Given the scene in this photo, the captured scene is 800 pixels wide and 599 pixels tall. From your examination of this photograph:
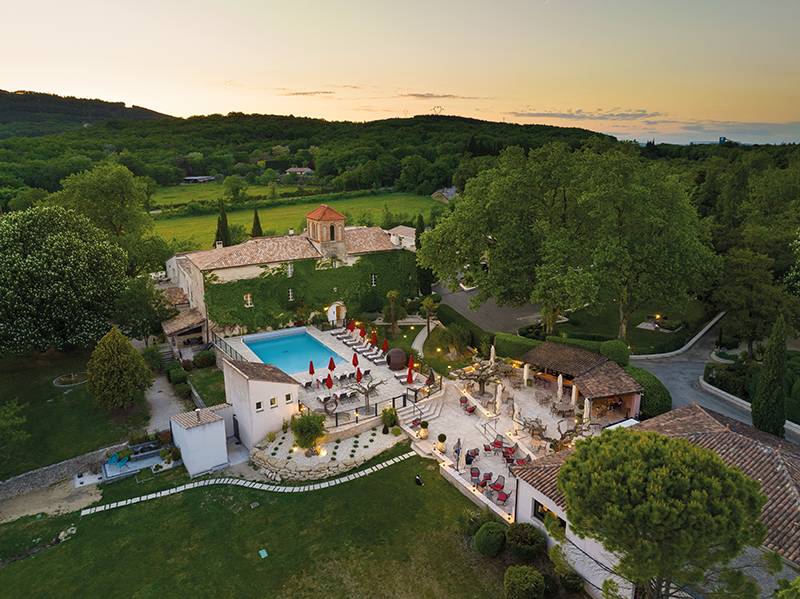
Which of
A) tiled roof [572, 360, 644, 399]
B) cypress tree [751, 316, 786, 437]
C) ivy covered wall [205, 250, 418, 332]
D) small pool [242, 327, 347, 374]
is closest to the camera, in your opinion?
cypress tree [751, 316, 786, 437]

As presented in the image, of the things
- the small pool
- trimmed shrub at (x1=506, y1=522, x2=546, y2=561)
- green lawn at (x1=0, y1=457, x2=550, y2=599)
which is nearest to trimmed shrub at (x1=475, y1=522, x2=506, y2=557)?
trimmed shrub at (x1=506, y1=522, x2=546, y2=561)

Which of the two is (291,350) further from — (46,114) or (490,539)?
(46,114)

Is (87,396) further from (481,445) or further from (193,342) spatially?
(481,445)

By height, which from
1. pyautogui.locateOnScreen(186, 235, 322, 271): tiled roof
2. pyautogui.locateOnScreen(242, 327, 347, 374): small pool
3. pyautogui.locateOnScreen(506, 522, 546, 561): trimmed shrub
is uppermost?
pyautogui.locateOnScreen(186, 235, 322, 271): tiled roof

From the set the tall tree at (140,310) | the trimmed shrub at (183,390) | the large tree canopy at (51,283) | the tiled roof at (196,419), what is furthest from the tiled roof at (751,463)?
the large tree canopy at (51,283)

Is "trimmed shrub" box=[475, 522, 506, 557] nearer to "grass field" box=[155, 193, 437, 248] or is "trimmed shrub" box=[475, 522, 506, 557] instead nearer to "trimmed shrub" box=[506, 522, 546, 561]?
"trimmed shrub" box=[506, 522, 546, 561]

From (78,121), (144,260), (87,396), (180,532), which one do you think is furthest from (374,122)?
(180,532)
